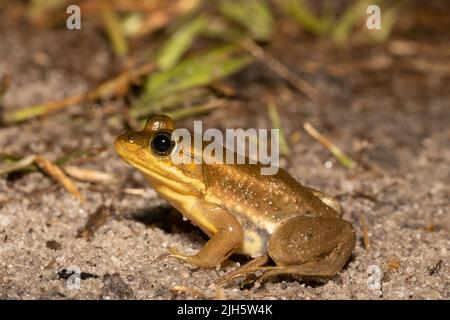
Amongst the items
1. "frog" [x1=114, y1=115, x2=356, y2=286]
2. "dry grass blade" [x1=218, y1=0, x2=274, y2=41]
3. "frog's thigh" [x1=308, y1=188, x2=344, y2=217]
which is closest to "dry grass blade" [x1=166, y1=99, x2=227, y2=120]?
"dry grass blade" [x1=218, y1=0, x2=274, y2=41]

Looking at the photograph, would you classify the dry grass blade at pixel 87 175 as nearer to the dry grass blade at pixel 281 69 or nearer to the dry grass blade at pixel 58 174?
the dry grass blade at pixel 58 174

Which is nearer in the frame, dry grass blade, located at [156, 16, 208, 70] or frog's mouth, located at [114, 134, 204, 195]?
frog's mouth, located at [114, 134, 204, 195]

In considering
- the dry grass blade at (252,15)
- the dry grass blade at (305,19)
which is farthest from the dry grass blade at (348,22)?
the dry grass blade at (252,15)

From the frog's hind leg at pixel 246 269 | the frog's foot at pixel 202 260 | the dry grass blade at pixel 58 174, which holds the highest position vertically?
the dry grass blade at pixel 58 174

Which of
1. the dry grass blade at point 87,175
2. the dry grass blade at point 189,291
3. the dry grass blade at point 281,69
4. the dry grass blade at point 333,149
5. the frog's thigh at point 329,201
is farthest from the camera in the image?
the dry grass blade at point 281,69

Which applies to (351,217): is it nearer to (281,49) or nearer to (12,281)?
(12,281)

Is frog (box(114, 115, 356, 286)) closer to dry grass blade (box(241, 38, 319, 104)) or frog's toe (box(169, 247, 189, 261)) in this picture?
frog's toe (box(169, 247, 189, 261))

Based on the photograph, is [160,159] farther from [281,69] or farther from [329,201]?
[281,69]
